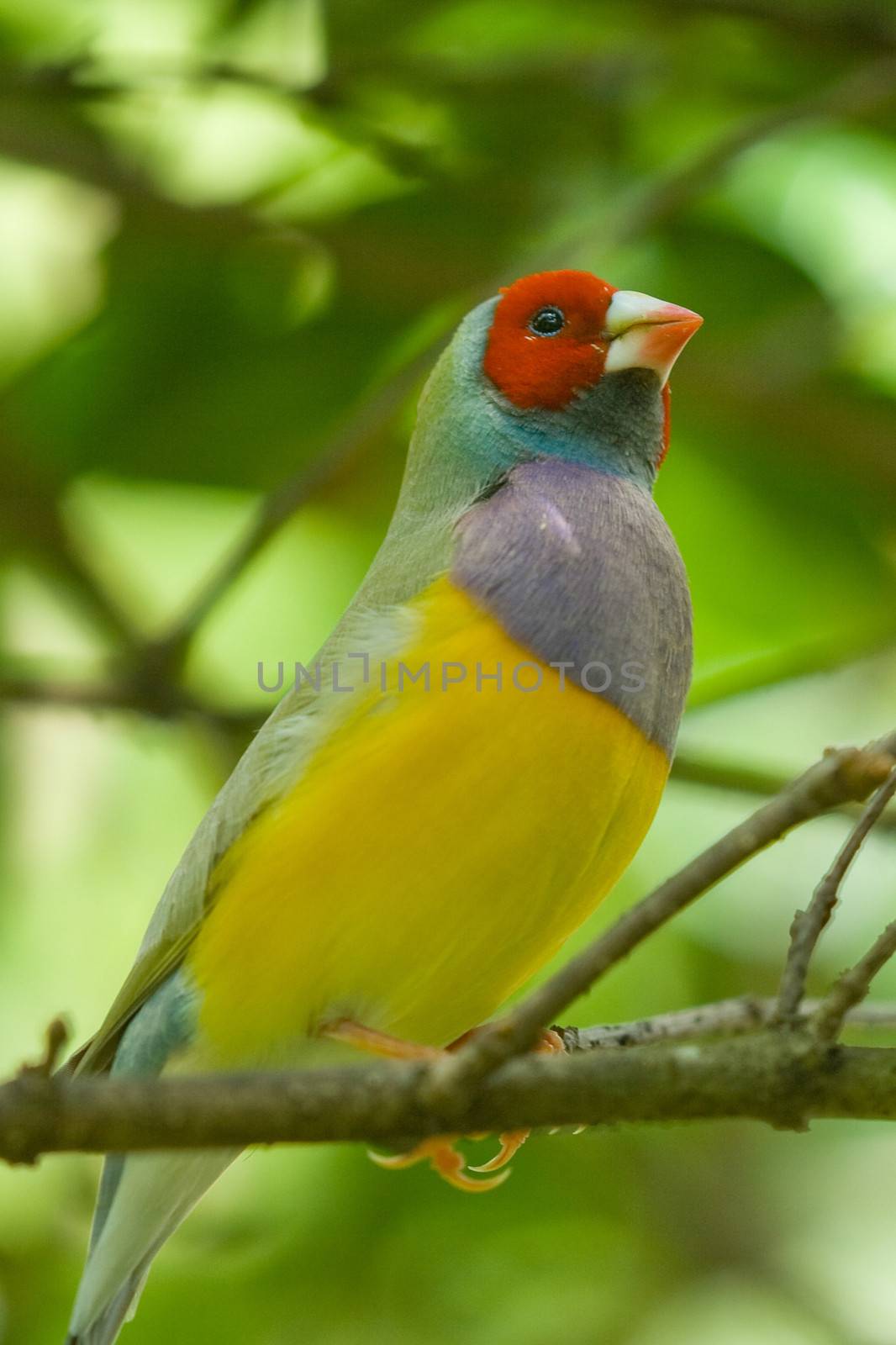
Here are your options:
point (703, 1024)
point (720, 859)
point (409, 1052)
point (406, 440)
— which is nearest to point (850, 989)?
point (720, 859)

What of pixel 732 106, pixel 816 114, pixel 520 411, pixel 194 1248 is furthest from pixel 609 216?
pixel 194 1248

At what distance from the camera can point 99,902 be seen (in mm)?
5887

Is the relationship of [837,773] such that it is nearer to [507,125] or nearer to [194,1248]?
[194,1248]

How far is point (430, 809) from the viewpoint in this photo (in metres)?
2.78

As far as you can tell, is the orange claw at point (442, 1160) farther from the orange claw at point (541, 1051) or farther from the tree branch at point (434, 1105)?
the tree branch at point (434, 1105)

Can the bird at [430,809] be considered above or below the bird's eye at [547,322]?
below

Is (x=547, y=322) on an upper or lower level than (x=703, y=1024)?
upper

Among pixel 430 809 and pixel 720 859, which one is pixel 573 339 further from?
pixel 720 859

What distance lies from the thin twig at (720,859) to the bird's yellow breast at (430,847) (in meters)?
0.89

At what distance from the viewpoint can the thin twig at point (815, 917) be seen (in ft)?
6.89

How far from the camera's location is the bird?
2.80 m

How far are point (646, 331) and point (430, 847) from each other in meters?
1.15

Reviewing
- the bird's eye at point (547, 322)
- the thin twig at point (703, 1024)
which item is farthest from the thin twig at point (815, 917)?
the bird's eye at point (547, 322)

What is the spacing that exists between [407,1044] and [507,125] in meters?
3.29
